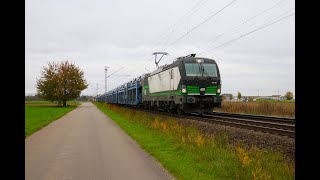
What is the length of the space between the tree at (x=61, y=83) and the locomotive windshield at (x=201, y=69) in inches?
1789

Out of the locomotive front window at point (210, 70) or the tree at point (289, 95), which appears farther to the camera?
the tree at point (289, 95)

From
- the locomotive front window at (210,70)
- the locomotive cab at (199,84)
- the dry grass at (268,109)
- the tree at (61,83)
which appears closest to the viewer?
the locomotive cab at (199,84)

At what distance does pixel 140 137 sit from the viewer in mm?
14047

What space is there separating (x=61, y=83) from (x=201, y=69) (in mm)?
46172

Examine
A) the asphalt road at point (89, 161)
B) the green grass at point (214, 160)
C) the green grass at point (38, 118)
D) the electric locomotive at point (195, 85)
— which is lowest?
the green grass at point (38, 118)

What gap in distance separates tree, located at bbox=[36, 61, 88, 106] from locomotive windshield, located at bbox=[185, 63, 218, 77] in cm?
4544

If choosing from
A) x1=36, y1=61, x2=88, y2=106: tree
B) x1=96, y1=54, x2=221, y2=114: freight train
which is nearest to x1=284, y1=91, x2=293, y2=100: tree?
x1=36, y1=61, x2=88, y2=106: tree

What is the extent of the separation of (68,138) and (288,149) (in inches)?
332

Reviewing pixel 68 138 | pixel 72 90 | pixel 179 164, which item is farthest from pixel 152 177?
pixel 72 90

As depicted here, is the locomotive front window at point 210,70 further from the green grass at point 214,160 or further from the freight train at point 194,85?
the green grass at point 214,160

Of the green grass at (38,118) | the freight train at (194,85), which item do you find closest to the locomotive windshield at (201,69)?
the freight train at (194,85)

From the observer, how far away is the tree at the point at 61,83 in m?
62.9

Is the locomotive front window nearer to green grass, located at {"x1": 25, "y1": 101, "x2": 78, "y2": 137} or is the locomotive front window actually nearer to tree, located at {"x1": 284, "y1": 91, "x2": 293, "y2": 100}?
green grass, located at {"x1": 25, "y1": 101, "x2": 78, "y2": 137}
